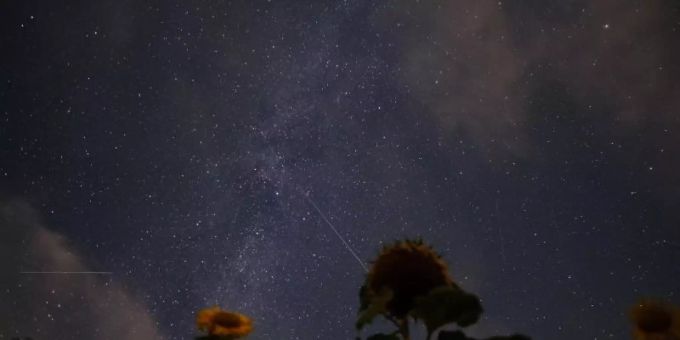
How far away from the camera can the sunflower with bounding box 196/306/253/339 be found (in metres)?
2.25

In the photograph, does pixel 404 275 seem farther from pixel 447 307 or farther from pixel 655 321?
pixel 655 321

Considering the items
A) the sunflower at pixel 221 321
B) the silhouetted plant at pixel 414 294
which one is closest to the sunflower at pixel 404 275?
the silhouetted plant at pixel 414 294

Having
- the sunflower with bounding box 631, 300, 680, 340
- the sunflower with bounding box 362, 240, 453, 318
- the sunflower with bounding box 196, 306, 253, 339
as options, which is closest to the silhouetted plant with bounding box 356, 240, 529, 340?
the sunflower with bounding box 362, 240, 453, 318

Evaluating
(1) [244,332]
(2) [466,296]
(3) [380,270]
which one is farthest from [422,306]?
(1) [244,332]

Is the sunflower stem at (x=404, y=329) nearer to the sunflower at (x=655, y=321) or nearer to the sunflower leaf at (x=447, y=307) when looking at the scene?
the sunflower leaf at (x=447, y=307)

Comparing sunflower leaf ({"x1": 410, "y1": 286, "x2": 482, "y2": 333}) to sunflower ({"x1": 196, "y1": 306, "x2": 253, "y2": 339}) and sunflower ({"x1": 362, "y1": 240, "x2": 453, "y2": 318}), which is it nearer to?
sunflower ({"x1": 362, "y1": 240, "x2": 453, "y2": 318})

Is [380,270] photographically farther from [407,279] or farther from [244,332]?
[244,332]

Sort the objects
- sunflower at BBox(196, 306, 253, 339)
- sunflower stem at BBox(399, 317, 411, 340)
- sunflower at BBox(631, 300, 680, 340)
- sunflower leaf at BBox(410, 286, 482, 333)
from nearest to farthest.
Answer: sunflower leaf at BBox(410, 286, 482, 333)
sunflower stem at BBox(399, 317, 411, 340)
sunflower at BBox(631, 300, 680, 340)
sunflower at BBox(196, 306, 253, 339)

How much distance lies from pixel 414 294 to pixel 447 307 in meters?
0.19

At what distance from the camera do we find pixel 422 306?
1477 millimetres

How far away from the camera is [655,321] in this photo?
2.06 meters

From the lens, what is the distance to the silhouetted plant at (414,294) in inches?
57.7

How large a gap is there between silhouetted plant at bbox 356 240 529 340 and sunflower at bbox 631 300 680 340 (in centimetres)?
94

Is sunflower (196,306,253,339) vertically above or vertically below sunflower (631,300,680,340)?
above
